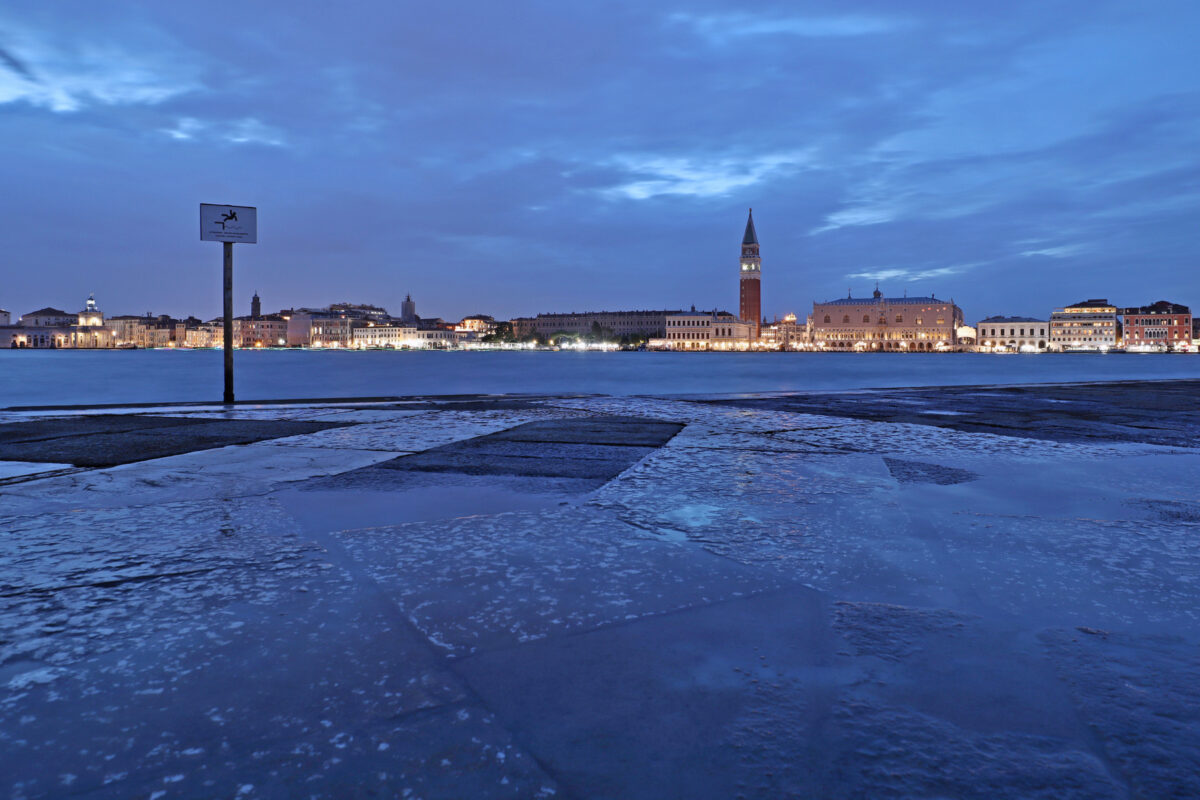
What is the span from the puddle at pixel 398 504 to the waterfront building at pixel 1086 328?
19742 cm

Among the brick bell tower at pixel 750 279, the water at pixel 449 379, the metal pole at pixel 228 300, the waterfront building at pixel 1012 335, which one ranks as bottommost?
the water at pixel 449 379

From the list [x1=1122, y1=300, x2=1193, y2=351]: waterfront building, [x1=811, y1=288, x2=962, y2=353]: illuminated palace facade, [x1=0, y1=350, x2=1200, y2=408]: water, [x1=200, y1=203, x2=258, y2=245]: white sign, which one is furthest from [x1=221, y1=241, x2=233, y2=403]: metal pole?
[x1=1122, y1=300, x2=1193, y2=351]: waterfront building

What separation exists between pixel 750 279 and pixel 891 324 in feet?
120

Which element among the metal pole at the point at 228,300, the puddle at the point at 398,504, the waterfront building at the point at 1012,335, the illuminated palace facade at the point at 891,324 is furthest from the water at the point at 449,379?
the waterfront building at the point at 1012,335

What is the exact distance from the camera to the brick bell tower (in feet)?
624

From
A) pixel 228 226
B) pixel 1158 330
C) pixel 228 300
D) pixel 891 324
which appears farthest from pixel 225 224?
pixel 1158 330

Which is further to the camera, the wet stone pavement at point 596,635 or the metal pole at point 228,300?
the metal pole at point 228,300

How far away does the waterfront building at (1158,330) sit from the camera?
167125 mm

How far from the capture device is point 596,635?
2.53m

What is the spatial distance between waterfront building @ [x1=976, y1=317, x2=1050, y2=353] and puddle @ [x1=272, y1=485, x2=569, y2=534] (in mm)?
197458

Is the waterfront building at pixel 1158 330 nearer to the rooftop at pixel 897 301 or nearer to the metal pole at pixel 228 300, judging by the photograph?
the rooftop at pixel 897 301

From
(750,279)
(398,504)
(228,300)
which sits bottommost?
(398,504)

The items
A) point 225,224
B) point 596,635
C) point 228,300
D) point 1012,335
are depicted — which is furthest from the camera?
point 1012,335

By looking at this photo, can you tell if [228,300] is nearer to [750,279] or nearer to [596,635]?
[596,635]
